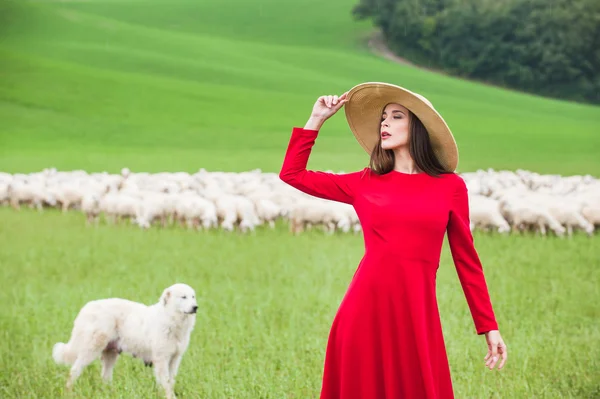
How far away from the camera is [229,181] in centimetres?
1090

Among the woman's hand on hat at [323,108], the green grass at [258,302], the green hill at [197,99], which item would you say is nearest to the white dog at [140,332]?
the green grass at [258,302]

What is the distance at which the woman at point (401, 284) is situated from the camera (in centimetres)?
229

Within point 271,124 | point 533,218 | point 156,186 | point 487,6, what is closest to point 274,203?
point 156,186

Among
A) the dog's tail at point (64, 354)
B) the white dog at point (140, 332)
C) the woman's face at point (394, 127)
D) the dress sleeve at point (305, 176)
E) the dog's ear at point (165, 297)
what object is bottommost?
the dog's tail at point (64, 354)

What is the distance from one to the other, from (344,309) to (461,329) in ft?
9.53

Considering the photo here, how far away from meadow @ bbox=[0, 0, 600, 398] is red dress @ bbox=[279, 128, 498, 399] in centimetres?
163

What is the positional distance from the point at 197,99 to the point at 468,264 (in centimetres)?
1185

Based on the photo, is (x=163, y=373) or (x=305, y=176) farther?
(x=163, y=373)

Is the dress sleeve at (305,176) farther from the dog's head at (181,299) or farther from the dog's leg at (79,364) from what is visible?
the dog's leg at (79,364)

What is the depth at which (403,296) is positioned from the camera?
7.57ft

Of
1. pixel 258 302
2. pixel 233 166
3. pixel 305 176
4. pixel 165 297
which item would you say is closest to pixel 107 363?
pixel 165 297

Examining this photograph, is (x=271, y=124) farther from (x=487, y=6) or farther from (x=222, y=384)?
(x=222, y=384)

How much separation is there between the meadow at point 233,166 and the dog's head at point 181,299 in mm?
458

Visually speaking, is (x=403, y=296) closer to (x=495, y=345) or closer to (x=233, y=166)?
(x=495, y=345)
